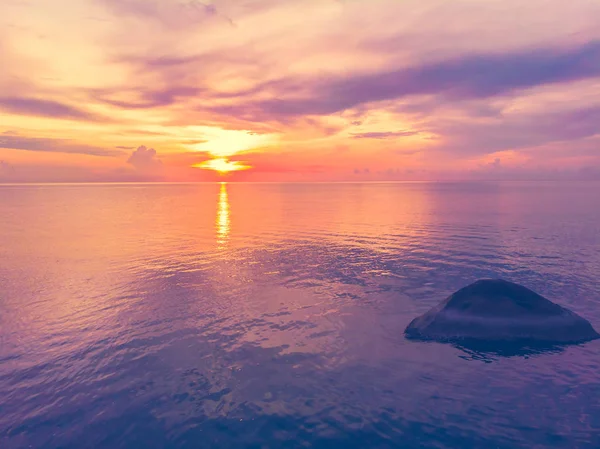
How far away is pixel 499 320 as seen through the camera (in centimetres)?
2402

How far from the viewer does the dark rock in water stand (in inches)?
919

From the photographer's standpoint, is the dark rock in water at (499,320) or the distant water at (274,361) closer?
the distant water at (274,361)

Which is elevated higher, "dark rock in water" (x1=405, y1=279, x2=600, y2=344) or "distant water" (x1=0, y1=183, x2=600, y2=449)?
"dark rock in water" (x1=405, y1=279, x2=600, y2=344)

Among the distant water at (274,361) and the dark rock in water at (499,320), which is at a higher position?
the dark rock in water at (499,320)

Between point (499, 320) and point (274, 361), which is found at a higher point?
point (499, 320)

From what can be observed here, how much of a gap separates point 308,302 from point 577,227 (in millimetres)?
66549

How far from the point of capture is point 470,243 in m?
56.5

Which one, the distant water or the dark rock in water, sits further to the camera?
the dark rock in water

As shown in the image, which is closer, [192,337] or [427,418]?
[427,418]

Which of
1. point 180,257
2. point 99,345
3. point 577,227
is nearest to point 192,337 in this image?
point 99,345

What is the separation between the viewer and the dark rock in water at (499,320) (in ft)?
76.6

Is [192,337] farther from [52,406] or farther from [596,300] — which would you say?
[596,300]

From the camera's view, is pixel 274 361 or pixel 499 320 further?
pixel 499 320

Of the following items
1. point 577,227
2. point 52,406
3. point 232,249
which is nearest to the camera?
point 52,406
